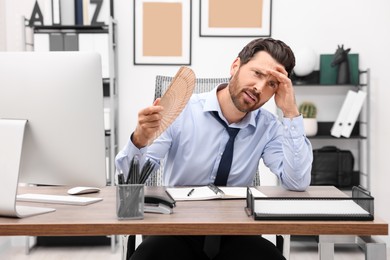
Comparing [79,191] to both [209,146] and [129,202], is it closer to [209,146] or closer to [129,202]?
[129,202]

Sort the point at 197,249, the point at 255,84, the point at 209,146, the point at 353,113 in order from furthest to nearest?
the point at 353,113
the point at 209,146
the point at 255,84
the point at 197,249

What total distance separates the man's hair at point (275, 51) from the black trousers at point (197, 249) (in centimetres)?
55

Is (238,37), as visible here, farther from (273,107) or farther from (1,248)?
(1,248)

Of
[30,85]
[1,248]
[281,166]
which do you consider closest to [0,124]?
[30,85]

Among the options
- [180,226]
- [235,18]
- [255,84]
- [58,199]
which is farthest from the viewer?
[235,18]

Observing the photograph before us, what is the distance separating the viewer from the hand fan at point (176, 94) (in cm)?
125

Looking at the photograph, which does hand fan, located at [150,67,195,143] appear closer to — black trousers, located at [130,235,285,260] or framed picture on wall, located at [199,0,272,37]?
black trousers, located at [130,235,285,260]

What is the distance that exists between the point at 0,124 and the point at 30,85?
119 millimetres

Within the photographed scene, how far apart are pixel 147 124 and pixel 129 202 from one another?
0.22 meters

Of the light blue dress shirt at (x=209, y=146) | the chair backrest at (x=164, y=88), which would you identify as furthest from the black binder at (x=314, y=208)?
the chair backrest at (x=164, y=88)

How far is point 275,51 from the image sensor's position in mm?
1628

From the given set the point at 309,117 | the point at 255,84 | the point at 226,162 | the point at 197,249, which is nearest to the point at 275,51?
the point at 255,84

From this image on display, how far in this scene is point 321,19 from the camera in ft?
11.2

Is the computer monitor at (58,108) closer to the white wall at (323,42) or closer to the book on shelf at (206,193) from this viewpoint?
the book on shelf at (206,193)
